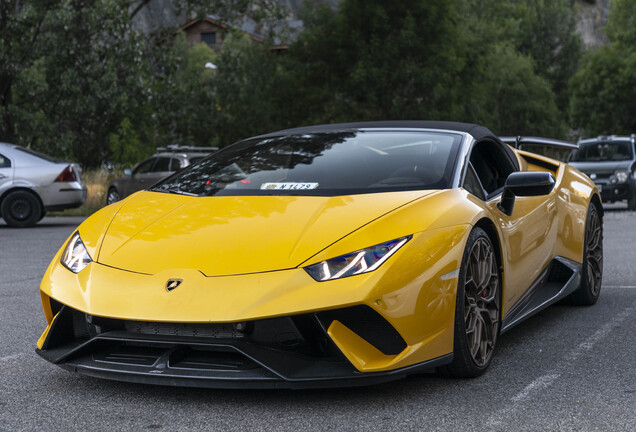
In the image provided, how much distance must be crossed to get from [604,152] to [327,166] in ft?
60.8

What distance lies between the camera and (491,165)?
5.59 meters

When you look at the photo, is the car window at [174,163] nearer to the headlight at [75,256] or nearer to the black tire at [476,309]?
the headlight at [75,256]

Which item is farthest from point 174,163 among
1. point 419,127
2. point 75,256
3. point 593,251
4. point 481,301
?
point 481,301

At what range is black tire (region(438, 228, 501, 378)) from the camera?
4199 mm

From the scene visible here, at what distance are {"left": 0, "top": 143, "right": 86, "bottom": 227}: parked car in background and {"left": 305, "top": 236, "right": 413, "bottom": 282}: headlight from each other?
1283 cm

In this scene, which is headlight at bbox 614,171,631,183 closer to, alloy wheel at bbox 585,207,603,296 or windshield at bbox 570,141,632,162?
windshield at bbox 570,141,632,162

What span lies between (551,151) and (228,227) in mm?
41723

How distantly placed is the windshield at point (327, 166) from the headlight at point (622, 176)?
55.1 ft

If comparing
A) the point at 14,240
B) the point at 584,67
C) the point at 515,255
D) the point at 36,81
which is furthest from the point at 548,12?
the point at 515,255

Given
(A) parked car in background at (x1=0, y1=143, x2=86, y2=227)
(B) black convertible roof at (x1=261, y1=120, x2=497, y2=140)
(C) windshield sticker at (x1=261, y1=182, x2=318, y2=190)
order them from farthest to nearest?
(A) parked car in background at (x1=0, y1=143, x2=86, y2=227) → (B) black convertible roof at (x1=261, y1=120, x2=497, y2=140) → (C) windshield sticker at (x1=261, y1=182, x2=318, y2=190)

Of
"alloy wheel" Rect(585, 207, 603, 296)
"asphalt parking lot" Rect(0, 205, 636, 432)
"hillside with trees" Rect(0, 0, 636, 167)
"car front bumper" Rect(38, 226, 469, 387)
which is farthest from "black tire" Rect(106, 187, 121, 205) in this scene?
"car front bumper" Rect(38, 226, 469, 387)

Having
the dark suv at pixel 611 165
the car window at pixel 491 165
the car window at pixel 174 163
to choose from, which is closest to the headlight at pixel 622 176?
the dark suv at pixel 611 165

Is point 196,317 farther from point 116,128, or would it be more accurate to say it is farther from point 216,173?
point 116,128

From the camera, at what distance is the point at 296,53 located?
34.6 meters
